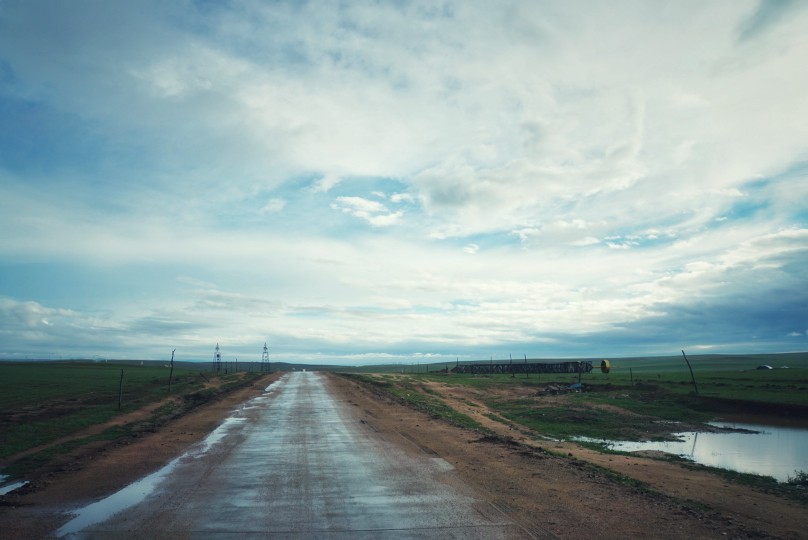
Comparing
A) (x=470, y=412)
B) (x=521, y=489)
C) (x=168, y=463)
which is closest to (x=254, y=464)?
(x=168, y=463)

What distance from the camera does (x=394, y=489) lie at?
11078mm

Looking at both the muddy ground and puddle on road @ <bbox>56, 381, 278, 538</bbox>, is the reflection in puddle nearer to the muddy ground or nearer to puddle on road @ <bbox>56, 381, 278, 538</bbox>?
the muddy ground

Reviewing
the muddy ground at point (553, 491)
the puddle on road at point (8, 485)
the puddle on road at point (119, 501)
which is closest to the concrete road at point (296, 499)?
the puddle on road at point (119, 501)

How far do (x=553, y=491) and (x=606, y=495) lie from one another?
1.15 meters

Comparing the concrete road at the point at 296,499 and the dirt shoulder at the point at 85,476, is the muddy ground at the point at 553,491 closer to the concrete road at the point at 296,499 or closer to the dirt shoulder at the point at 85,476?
the dirt shoulder at the point at 85,476

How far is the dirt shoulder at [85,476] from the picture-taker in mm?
8922

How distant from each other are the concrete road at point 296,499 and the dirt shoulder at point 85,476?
50 centimetres

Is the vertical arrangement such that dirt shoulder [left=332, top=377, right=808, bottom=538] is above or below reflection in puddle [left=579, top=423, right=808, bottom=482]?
above

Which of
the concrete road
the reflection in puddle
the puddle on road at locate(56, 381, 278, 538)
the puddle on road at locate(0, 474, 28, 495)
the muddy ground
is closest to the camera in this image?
the concrete road

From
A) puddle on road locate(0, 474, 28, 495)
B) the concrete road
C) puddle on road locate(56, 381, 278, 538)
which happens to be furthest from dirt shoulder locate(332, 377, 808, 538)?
puddle on road locate(0, 474, 28, 495)

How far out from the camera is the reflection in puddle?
18.3 meters

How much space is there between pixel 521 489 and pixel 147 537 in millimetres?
7645

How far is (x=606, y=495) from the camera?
11039 mm

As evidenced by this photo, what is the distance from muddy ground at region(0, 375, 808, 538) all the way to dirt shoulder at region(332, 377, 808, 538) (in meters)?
0.02
